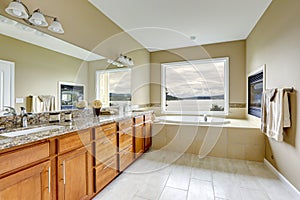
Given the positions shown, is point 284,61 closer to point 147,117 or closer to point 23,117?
point 147,117

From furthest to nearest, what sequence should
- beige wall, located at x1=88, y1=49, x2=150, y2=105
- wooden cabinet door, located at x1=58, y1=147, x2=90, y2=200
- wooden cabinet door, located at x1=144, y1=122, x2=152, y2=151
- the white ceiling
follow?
beige wall, located at x1=88, y1=49, x2=150, y2=105, wooden cabinet door, located at x1=144, y1=122, x2=152, y2=151, the white ceiling, wooden cabinet door, located at x1=58, y1=147, x2=90, y2=200

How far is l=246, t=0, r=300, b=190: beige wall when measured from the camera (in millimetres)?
1774

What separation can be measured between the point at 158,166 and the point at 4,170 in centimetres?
198

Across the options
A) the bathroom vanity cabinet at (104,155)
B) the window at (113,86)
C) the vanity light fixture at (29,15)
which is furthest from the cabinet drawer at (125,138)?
the vanity light fixture at (29,15)

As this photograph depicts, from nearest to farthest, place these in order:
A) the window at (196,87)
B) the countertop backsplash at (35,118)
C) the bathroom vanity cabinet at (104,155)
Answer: the countertop backsplash at (35,118), the bathroom vanity cabinet at (104,155), the window at (196,87)

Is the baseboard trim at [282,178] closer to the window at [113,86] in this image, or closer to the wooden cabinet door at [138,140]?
the wooden cabinet door at [138,140]

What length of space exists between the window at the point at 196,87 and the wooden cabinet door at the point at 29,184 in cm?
356

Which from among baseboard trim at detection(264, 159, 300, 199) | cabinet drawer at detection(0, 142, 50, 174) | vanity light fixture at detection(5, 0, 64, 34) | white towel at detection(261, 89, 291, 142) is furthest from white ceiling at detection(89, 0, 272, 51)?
baseboard trim at detection(264, 159, 300, 199)

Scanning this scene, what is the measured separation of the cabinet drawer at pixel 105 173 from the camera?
1.77 metres

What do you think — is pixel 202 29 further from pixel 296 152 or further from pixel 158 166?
pixel 158 166

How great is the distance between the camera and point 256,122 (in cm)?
302

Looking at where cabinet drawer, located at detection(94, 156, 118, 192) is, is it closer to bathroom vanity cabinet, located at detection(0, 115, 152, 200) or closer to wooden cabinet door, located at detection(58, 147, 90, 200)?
bathroom vanity cabinet, located at detection(0, 115, 152, 200)

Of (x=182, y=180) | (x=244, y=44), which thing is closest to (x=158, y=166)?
(x=182, y=180)

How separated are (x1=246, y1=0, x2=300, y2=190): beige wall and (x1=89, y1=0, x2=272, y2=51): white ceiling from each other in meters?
0.36
